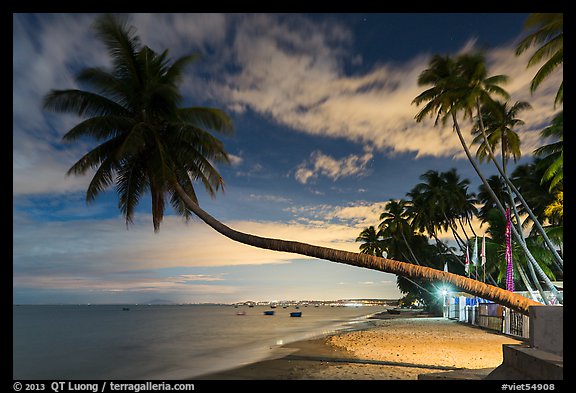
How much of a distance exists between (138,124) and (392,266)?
9.02 metres

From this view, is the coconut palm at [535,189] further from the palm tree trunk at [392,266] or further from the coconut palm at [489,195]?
the palm tree trunk at [392,266]

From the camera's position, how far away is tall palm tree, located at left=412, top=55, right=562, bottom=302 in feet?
57.8

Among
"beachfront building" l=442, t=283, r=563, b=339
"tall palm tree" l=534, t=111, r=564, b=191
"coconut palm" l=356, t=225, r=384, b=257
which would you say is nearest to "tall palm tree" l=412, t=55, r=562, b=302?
"tall palm tree" l=534, t=111, r=564, b=191

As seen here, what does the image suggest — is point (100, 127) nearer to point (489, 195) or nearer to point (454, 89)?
point (454, 89)

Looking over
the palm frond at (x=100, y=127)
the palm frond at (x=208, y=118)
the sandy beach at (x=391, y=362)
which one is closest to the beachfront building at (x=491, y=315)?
the sandy beach at (x=391, y=362)

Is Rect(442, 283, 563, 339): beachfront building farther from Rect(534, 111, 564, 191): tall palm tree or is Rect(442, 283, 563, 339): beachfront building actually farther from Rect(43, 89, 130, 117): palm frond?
Rect(43, 89, 130, 117): palm frond

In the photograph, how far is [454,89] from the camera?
58.2 feet

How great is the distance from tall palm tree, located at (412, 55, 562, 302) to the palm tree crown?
1089cm
